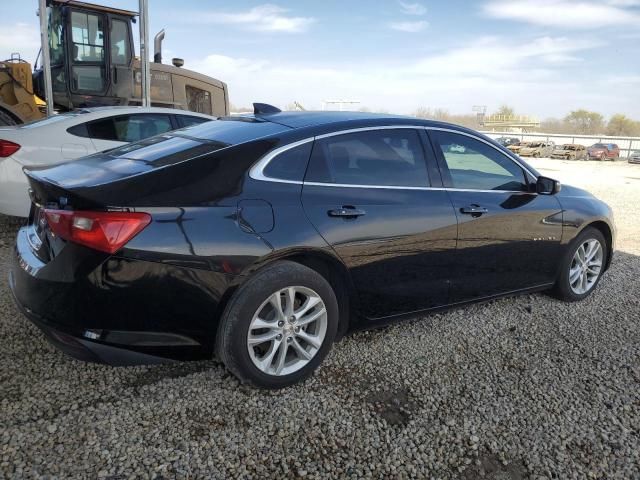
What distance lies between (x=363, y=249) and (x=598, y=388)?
167cm

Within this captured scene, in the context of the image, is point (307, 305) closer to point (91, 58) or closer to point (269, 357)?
point (269, 357)

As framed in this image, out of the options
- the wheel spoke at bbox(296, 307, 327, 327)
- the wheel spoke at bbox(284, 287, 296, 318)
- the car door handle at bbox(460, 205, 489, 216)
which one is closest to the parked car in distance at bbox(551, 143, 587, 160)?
the car door handle at bbox(460, 205, 489, 216)

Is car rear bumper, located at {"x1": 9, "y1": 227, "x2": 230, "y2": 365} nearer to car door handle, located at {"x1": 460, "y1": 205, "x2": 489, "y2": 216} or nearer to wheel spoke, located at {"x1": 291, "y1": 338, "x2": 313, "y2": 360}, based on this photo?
wheel spoke, located at {"x1": 291, "y1": 338, "x2": 313, "y2": 360}

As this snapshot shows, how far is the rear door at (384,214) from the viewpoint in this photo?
2.92 metres

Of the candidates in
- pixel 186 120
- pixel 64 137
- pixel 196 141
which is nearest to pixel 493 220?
pixel 196 141

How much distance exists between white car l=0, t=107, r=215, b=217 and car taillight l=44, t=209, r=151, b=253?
271cm

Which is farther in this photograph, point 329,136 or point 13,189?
point 13,189

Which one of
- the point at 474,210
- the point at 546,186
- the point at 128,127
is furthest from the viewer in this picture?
the point at 128,127

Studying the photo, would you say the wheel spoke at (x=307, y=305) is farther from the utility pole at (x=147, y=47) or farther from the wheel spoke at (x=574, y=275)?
the utility pole at (x=147, y=47)

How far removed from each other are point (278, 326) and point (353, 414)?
615mm

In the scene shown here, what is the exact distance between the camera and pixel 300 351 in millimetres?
2881

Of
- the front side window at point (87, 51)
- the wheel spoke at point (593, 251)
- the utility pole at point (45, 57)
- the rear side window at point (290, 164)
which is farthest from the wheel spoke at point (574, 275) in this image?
the front side window at point (87, 51)

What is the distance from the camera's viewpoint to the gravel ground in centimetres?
227

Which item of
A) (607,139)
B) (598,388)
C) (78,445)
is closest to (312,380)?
(78,445)
